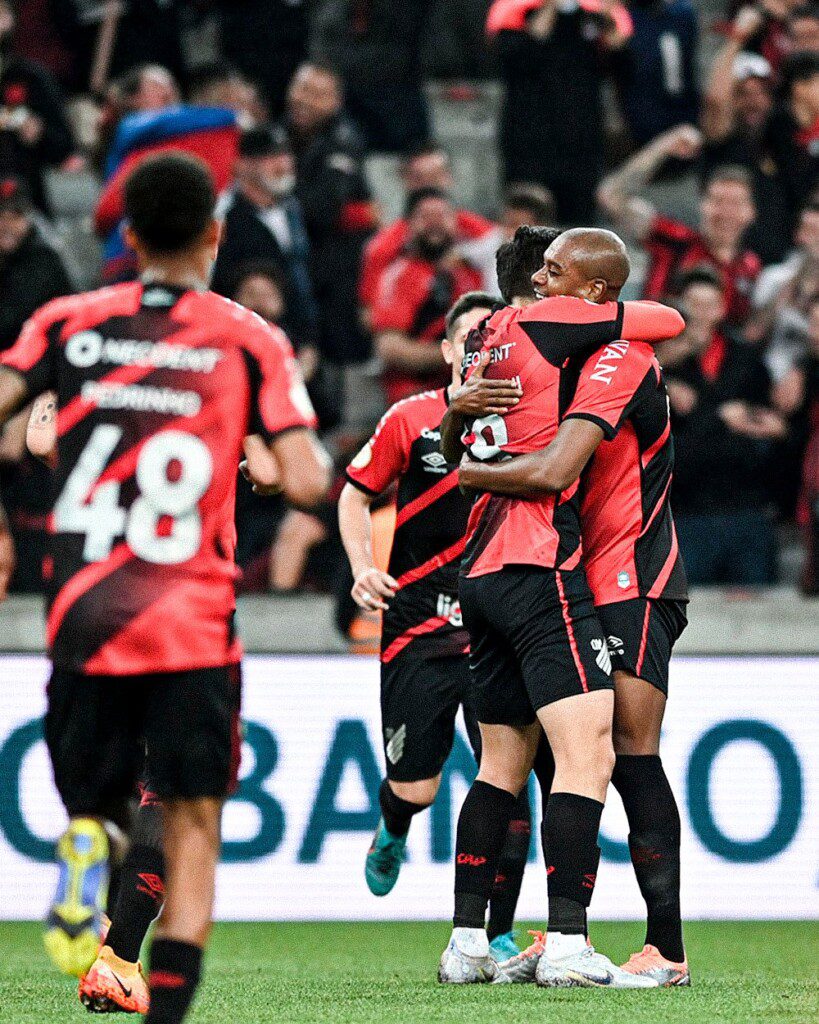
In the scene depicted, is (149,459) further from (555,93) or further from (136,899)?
(555,93)

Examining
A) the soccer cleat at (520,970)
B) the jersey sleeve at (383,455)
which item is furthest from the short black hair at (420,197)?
the soccer cleat at (520,970)

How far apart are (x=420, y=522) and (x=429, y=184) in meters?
4.90

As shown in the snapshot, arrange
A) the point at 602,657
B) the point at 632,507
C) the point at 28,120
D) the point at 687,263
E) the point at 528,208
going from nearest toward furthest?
the point at 602,657
the point at 632,507
the point at 528,208
the point at 687,263
the point at 28,120

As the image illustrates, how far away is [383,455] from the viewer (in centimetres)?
664

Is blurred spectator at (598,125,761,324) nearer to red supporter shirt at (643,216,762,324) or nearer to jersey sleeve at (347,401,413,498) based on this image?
red supporter shirt at (643,216,762,324)

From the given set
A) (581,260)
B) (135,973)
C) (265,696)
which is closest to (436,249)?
(265,696)

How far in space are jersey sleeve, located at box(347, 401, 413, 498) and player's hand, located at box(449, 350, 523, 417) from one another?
865 mm

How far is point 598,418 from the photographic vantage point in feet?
18.2

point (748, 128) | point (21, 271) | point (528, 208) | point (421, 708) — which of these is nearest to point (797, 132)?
point (748, 128)

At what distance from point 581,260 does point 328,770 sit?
3.76 m

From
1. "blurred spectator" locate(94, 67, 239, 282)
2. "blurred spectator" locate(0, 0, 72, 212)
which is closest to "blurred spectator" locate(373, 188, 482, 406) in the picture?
"blurred spectator" locate(94, 67, 239, 282)

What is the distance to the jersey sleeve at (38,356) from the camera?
4262 millimetres

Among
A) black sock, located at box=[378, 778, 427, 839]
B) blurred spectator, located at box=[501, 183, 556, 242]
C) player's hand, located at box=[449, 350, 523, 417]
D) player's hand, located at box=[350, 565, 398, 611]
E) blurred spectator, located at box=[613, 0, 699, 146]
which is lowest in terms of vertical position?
black sock, located at box=[378, 778, 427, 839]

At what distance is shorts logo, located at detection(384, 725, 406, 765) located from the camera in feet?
22.3
